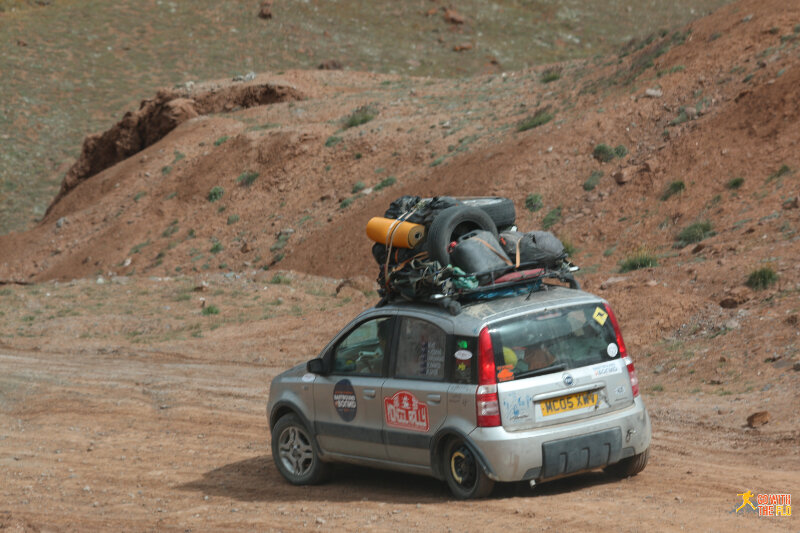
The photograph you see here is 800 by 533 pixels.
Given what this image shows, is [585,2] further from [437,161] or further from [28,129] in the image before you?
[437,161]

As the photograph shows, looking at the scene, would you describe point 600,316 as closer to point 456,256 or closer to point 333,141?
point 456,256

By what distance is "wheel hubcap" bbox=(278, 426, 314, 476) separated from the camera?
8.68 metres

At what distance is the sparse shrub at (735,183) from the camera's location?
Result: 2034 centimetres

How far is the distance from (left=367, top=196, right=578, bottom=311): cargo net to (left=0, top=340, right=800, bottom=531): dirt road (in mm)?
1647

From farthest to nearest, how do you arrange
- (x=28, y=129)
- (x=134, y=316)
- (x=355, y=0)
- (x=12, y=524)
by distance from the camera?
(x=355, y=0), (x=28, y=129), (x=134, y=316), (x=12, y=524)

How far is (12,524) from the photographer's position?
25.2ft

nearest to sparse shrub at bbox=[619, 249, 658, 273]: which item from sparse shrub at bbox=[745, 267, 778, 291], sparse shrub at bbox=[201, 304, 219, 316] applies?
sparse shrub at bbox=[745, 267, 778, 291]

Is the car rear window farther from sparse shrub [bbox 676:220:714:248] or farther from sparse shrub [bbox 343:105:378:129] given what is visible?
sparse shrub [bbox 343:105:378:129]

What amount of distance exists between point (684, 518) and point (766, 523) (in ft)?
1.70

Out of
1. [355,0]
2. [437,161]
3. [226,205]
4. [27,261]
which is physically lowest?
[27,261]

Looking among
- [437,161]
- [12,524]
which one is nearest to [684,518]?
[12,524]

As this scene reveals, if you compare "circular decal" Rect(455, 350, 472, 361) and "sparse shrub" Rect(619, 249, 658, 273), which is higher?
"circular decal" Rect(455, 350, 472, 361)

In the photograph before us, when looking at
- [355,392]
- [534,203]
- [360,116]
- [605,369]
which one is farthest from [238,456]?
[360,116]

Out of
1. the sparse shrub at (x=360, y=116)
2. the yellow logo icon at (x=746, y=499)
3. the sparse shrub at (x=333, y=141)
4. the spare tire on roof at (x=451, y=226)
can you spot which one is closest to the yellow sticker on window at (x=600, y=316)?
the spare tire on roof at (x=451, y=226)
